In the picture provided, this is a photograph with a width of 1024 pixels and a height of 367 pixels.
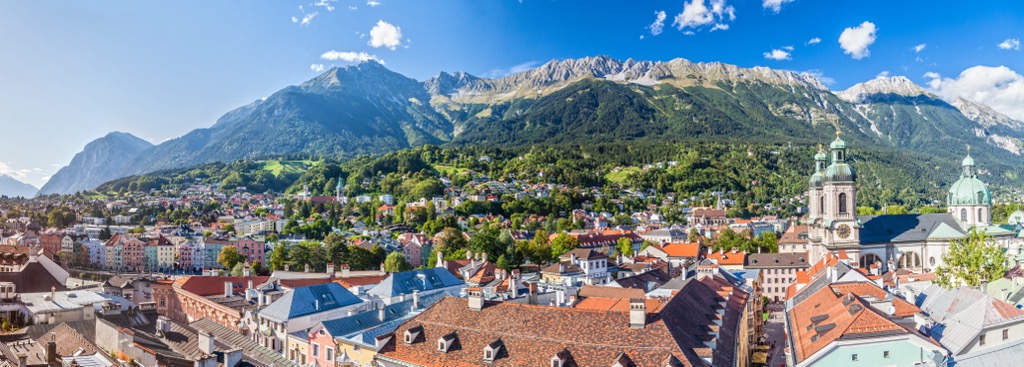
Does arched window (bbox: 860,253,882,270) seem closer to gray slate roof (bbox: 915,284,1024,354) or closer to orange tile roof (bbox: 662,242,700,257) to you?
orange tile roof (bbox: 662,242,700,257)

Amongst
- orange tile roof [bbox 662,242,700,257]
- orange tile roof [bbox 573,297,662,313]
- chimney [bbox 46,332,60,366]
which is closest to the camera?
chimney [bbox 46,332,60,366]

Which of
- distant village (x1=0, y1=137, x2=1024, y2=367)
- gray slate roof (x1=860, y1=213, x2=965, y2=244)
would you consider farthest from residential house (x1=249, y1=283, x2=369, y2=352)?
gray slate roof (x1=860, y1=213, x2=965, y2=244)

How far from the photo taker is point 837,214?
7600 cm

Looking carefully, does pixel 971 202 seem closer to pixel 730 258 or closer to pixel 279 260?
pixel 730 258

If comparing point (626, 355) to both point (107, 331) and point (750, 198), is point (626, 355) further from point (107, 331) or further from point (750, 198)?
point (750, 198)

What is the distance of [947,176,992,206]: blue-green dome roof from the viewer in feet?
268

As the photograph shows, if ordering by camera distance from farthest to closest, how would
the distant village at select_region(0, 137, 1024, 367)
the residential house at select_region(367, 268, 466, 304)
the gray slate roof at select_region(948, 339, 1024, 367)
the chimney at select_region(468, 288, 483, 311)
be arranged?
the residential house at select_region(367, 268, 466, 304) < the chimney at select_region(468, 288, 483, 311) < the distant village at select_region(0, 137, 1024, 367) < the gray slate roof at select_region(948, 339, 1024, 367)

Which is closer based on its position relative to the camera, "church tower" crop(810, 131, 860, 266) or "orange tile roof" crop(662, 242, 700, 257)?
"church tower" crop(810, 131, 860, 266)

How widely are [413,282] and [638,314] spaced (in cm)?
2760

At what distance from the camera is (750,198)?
634ft

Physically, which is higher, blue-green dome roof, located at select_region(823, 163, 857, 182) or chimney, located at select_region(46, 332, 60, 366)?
blue-green dome roof, located at select_region(823, 163, 857, 182)

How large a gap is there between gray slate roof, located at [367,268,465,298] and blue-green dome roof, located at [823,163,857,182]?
49299mm

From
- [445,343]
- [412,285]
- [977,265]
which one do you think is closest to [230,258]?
[412,285]

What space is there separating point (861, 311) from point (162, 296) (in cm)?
5283
